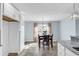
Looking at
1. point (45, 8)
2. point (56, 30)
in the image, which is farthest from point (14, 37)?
point (56, 30)

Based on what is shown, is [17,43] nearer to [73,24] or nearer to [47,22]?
[73,24]

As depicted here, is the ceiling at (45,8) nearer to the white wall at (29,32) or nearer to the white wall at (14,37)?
the white wall at (14,37)

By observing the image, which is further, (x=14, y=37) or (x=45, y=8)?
(x=14, y=37)

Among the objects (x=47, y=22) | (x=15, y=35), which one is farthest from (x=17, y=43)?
(x=47, y=22)

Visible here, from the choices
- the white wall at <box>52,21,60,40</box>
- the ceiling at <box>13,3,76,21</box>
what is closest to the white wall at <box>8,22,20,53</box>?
the ceiling at <box>13,3,76,21</box>

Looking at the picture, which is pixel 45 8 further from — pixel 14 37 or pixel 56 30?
pixel 56 30

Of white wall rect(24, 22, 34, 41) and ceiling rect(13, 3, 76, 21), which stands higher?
ceiling rect(13, 3, 76, 21)

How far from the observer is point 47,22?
966 cm

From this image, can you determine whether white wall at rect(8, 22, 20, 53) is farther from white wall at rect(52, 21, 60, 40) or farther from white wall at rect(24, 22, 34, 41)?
white wall at rect(24, 22, 34, 41)

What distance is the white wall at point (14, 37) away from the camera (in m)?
5.12

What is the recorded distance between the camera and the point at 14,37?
522cm

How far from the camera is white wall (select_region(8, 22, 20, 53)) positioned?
5.12 metres

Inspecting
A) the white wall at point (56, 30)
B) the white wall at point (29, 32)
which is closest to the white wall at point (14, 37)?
the white wall at point (56, 30)

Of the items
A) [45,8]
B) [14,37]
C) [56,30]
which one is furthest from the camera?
[56,30]
